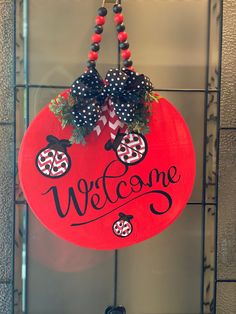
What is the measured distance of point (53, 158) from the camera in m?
1.13

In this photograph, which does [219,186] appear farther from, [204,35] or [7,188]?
[7,188]

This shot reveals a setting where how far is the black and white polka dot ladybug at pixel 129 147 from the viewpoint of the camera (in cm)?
115

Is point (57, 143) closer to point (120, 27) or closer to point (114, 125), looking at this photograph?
point (114, 125)

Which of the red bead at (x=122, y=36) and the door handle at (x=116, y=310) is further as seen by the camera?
the door handle at (x=116, y=310)

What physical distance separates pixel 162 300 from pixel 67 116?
68cm

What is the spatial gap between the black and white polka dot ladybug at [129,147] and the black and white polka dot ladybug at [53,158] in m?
0.12

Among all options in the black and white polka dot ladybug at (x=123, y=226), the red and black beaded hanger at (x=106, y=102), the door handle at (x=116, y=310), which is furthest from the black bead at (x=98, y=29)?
the door handle at (x=116, y=310)

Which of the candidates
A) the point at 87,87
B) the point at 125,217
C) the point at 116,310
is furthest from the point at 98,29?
the point at 116,310

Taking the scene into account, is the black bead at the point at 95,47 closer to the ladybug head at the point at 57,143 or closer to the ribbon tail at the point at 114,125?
the ribbon tail at the point at 114,125

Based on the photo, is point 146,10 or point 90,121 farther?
point 146,10

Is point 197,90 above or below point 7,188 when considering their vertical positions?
above

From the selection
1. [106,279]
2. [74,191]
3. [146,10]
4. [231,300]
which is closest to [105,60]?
[146,10]

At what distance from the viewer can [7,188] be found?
4.26ft

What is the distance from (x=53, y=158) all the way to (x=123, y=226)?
10.8 inches
